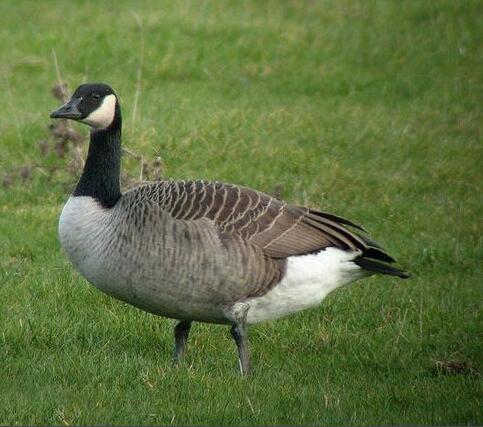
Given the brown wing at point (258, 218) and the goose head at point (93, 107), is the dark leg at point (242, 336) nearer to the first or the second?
the brown wing at point (258, 218)

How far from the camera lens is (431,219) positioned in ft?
37.3

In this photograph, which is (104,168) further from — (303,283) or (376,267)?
(376,267)

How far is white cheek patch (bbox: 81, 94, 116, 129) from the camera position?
7.63 meters

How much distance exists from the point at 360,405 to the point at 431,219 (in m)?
5.07

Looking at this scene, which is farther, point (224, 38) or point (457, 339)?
point (224, 38)

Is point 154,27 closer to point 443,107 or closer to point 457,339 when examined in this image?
point 443,107

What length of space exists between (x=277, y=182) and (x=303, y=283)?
4.75 m

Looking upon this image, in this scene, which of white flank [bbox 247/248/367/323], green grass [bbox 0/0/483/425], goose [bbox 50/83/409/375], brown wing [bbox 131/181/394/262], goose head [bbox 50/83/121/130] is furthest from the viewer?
goose head [bbox 50/83/121/130]

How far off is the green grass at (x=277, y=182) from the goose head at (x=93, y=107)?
4.98 ft

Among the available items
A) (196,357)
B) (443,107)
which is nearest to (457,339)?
(196,357)

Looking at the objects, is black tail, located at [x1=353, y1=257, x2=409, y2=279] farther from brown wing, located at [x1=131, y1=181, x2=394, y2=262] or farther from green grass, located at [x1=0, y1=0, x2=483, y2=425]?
green grass, located at [x1=0, y1=0, x2=483, y2=425]

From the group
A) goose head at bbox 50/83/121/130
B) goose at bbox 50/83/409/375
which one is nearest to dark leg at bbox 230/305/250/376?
goose at bbox 50/83/409/375

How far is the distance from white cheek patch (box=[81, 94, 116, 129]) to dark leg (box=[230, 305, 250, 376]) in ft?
5.51

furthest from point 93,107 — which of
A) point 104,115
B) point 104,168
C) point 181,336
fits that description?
point 181,336
